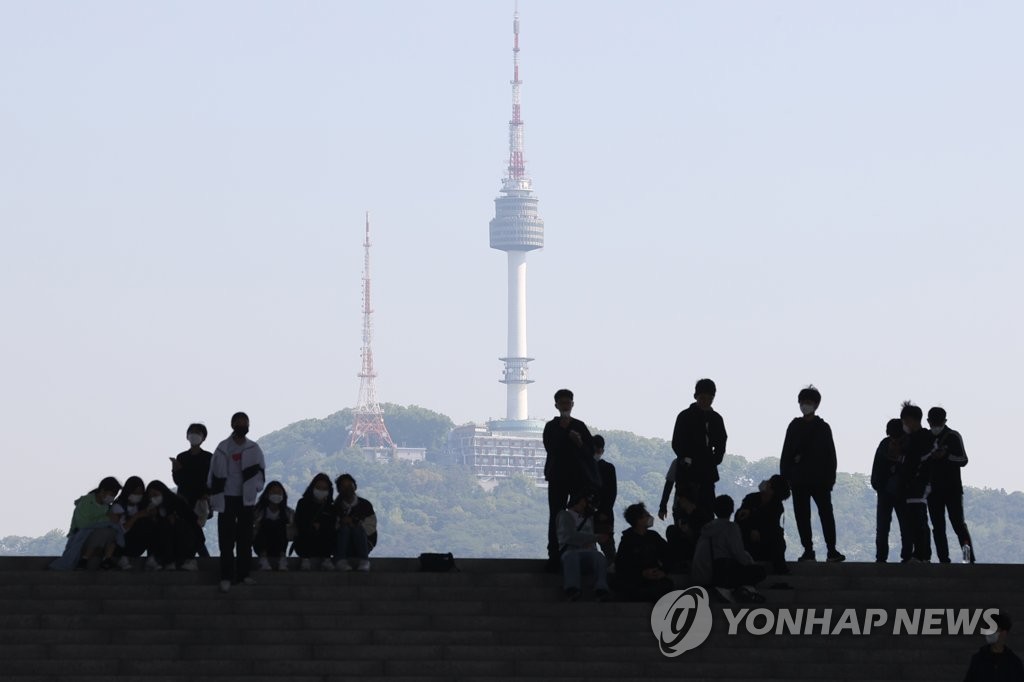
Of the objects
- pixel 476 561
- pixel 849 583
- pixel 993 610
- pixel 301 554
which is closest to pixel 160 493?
pixel 301 554

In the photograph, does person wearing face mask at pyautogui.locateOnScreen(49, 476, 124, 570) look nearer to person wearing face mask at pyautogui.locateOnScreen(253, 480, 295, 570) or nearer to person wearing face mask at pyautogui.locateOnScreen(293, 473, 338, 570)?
person wearing face mask at pyautogui.locateOnScreen(253, 480, 295, 570)

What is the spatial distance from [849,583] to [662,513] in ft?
6.77

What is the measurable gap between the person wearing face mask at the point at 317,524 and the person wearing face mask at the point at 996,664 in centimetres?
769

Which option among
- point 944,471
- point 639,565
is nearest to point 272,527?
point 639,565

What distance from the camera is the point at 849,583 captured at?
20344mm

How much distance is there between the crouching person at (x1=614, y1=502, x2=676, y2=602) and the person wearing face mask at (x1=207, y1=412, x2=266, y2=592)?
3.72 meters

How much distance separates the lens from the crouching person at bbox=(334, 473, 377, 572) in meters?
20.8

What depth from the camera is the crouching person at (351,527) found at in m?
20.8

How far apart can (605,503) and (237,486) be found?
14.5 feet

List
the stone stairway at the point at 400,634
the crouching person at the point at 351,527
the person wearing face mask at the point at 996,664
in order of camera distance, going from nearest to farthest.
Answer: the person wearing face mask at the point at 996,664, the stone stairway at the point at 400,634, the crouching person at the point at 351,527

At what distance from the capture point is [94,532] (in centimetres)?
2025

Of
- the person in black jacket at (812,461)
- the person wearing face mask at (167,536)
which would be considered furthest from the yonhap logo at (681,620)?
the person wearing face mask at (167,536)

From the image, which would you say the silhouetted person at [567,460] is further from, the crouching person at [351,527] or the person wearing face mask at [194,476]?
the person wearing face mask at [194,476]

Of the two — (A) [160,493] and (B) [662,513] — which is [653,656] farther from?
(A) [160,493]
